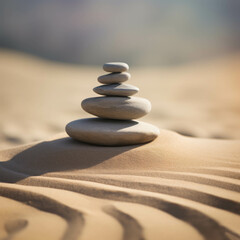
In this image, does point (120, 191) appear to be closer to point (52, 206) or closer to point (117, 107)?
point (52, 206)

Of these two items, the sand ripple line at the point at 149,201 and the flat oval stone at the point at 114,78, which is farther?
the flat oval stone at the point at 114,78

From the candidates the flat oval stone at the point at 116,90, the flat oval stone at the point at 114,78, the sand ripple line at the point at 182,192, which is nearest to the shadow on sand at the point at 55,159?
the sand ripple line at the point at 182,192

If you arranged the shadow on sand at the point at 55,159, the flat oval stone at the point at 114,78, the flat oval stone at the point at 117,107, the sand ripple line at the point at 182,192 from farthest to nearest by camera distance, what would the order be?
the flat oval stone at the point at 114,78, the flat oval stone at the point at 117,107, the shadow on sand at the point at 55,159, the sand ripple line at the point at 182,192

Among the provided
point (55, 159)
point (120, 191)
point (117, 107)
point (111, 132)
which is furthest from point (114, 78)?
point (120, 191)

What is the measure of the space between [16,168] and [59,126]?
4.02 metres

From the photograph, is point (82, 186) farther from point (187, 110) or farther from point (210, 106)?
point (210, 106)

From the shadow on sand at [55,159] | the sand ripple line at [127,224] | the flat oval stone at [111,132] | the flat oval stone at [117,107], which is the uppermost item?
the flat oval stone at [117,107]

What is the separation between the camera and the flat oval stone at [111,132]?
10.9 ft

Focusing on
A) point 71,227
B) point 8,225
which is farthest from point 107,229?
point 8,225

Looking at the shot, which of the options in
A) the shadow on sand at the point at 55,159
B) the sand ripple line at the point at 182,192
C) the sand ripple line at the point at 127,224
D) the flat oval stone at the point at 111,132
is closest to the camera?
the sand ripple line at the point at 127,224

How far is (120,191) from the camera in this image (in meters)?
2.38

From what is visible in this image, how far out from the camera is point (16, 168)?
3.16 meters

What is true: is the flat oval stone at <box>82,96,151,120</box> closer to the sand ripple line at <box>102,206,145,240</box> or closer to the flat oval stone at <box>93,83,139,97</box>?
the flat oval stone at <box>93,83,139,97</box>

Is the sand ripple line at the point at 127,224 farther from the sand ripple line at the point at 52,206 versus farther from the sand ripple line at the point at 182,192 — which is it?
the sand ripple line at the point at 182,192
